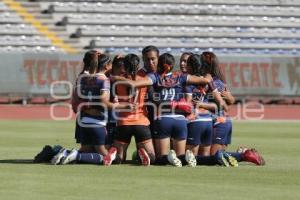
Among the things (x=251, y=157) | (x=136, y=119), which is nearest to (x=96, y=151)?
(x=136, y=119)

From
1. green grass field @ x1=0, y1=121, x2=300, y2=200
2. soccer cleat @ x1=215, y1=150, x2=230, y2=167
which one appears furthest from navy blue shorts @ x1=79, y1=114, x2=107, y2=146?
soccer cleat @ x1=215, y1=150, x2=230, y2=167

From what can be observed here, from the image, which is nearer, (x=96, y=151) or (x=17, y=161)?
(x=96, y=151)

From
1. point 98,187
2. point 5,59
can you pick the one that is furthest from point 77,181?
point 5,59

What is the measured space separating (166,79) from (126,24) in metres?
25.9

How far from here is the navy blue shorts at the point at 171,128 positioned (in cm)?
1233

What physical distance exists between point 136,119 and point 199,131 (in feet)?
3.37

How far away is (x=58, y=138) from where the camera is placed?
18.4 m

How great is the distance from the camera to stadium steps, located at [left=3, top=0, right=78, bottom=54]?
3656 cm

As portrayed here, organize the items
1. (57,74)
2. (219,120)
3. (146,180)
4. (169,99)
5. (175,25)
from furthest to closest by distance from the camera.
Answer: (175,25)
(57,74)
(219,120)
(169,99)
(146,180)

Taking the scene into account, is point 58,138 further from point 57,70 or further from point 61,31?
point 61,31

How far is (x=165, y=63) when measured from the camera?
1212 centimetres

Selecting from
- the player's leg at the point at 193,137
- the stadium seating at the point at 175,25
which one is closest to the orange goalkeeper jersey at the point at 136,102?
the player's leg at the point at 193,137

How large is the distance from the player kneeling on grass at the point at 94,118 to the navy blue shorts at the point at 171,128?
522mm

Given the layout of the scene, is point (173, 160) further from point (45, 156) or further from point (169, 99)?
point (45, 156)
